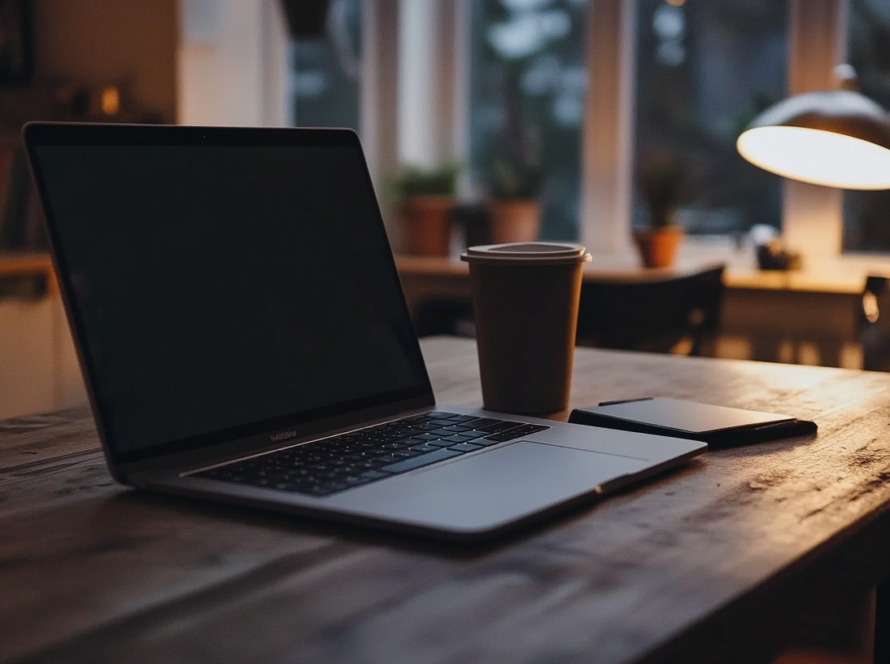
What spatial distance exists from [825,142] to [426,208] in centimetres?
209

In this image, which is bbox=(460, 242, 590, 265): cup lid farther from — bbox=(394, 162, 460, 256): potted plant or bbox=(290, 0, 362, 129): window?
bbox=(290, 0, 362, 129): window

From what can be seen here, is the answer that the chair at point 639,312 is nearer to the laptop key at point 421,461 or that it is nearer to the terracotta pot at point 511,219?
the terracotta pot at point 511,219

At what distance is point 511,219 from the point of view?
3719 mm

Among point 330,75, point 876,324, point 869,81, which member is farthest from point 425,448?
point 330,75

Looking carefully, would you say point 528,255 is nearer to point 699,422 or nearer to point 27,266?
point 699,422

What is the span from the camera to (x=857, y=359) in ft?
10.8

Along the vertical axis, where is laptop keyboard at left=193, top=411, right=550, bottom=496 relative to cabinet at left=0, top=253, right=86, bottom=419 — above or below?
above

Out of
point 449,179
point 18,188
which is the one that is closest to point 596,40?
point 449,179

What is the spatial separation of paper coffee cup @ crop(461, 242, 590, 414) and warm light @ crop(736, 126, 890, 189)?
845mm

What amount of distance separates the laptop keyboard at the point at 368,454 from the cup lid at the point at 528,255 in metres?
0.16

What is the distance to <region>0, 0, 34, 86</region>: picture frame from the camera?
3.40 metres

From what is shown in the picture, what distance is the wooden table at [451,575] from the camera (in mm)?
489

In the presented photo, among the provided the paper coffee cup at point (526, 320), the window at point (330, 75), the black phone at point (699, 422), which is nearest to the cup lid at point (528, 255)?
the paper coffee cup at point (526, 320)

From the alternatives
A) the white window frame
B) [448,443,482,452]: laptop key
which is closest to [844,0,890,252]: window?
the white window frame
